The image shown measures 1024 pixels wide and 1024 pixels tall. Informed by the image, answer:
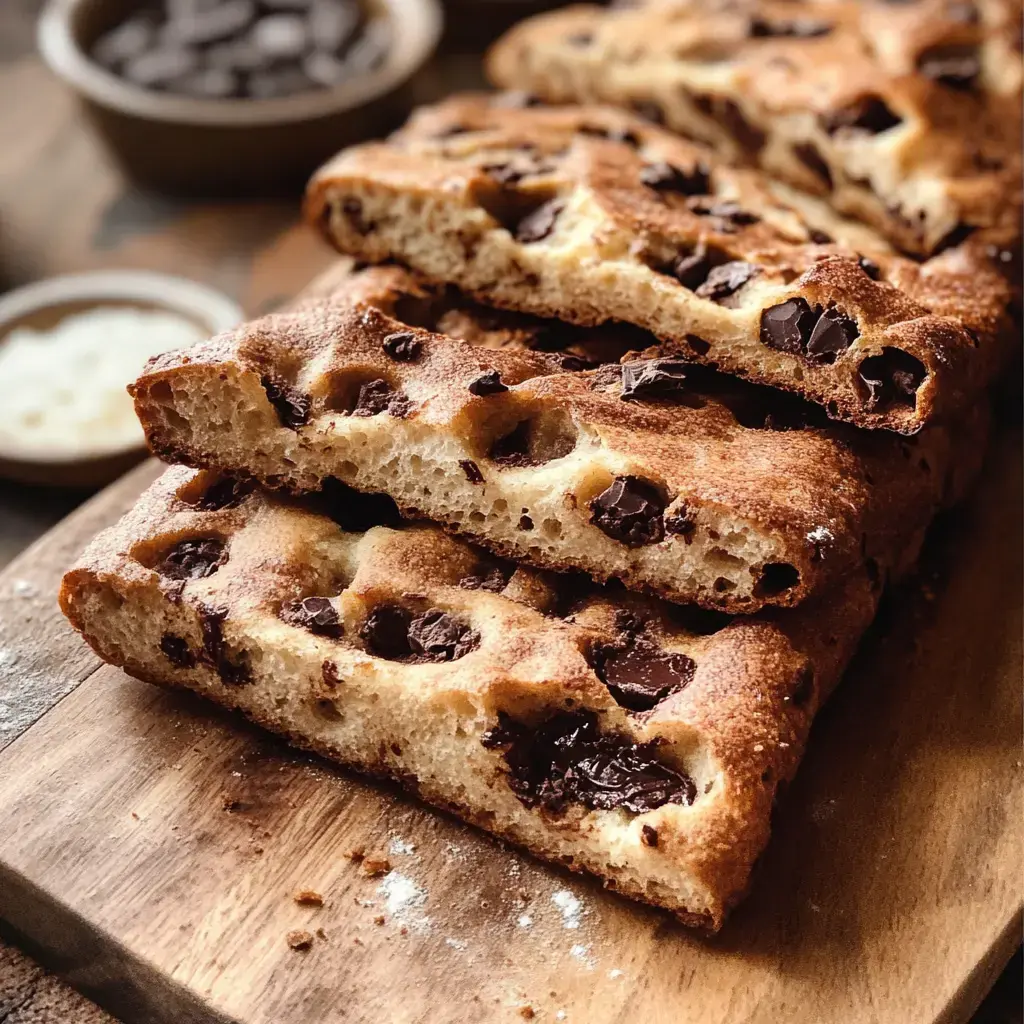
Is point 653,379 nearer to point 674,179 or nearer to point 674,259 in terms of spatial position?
point 674,259

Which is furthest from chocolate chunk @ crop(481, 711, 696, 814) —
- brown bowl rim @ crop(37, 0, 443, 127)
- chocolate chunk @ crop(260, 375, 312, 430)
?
brown bowl rim @ crop(37, 0, 443, 127)

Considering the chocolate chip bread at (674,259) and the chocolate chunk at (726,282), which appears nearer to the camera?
the chocolate chip bread at (674,259)

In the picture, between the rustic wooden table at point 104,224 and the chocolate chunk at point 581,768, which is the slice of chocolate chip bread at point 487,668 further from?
the rustic wooden table at point 104,224

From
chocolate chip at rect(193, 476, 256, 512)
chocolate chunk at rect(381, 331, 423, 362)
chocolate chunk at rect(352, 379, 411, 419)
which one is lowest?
chocolate chip at rect(193, 476, 256, 512)

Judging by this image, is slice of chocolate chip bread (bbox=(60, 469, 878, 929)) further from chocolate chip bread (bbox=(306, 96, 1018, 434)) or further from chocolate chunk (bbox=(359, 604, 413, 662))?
chocolate chip bread (bbox=(306, 96, 1018, 434))

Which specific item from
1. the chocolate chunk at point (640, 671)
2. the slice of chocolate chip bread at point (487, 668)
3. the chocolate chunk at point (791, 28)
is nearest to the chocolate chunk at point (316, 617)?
the slice of chocolate chip bread at point (487, 668)

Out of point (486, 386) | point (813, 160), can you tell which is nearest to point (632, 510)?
point (486, 386)
